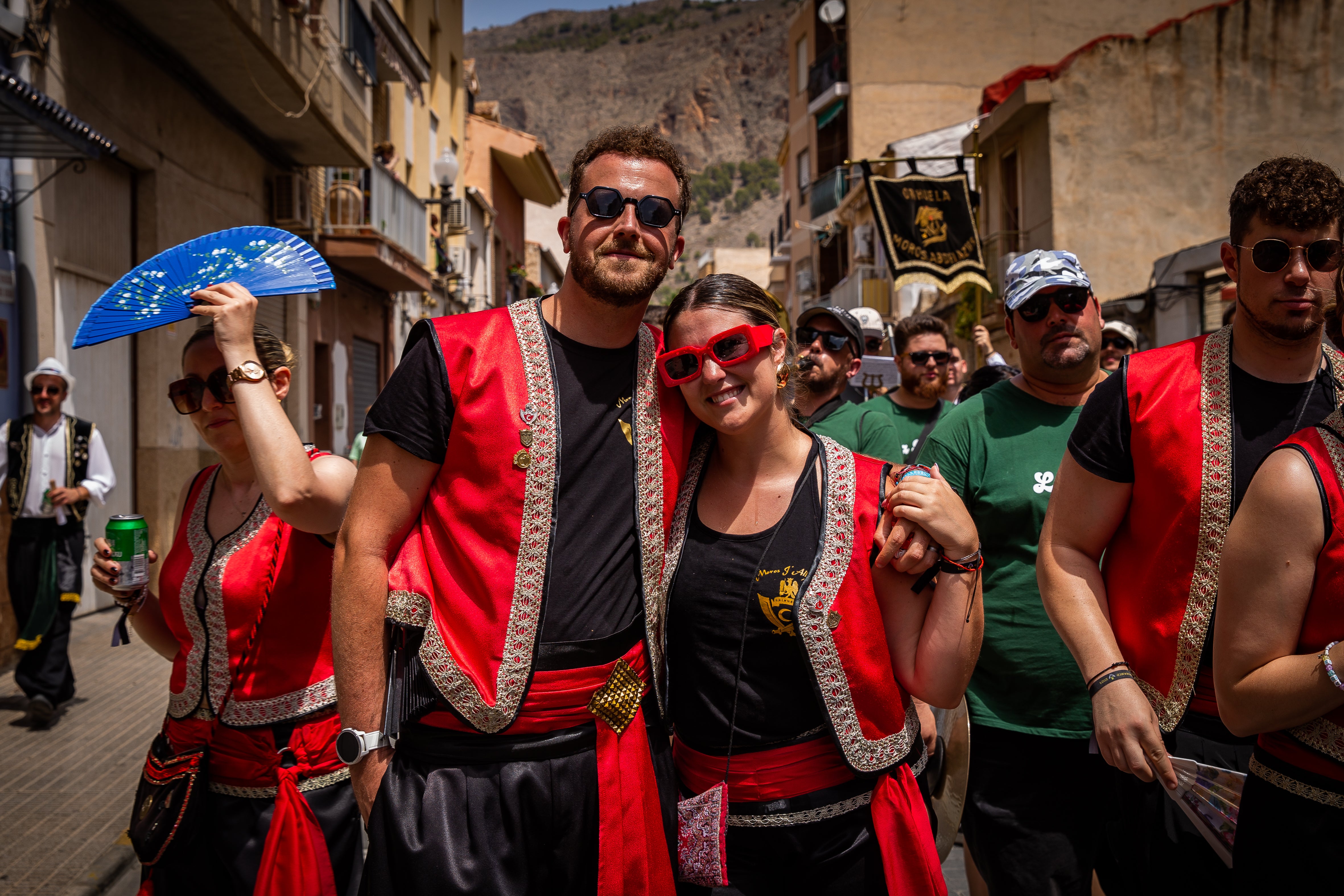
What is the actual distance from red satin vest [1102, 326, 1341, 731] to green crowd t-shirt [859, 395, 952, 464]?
2690 millimetres

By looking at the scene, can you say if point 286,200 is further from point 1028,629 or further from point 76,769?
point 1028,629

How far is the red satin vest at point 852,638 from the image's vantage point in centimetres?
224

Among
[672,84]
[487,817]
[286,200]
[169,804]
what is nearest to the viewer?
[487,817]

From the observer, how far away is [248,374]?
238 centimetres

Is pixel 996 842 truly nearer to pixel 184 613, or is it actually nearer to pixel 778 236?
pixel 184 613

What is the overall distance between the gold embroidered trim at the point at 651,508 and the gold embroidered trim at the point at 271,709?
0.98 meters

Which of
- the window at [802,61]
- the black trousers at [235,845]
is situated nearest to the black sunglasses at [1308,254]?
the black trousers at [235,845]

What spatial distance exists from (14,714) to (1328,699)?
7.17m

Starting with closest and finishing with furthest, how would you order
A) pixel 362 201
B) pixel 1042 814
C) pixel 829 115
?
pixel 1042 814
pixel 362 201
pixel 829 115

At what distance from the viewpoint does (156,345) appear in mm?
10273

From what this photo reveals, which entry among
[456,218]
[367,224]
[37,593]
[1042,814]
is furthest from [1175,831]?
[456,218]

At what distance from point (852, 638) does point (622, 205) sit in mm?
1119

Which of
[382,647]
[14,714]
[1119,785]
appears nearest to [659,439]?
[382,647]

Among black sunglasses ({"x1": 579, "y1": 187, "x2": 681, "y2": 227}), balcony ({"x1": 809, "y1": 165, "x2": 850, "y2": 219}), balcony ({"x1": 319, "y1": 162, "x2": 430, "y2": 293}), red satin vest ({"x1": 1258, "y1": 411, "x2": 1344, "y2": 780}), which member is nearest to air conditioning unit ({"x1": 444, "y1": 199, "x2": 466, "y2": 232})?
balcony ({"x1": 319, "y1": 162, "x2": 430, "y2": 293})
